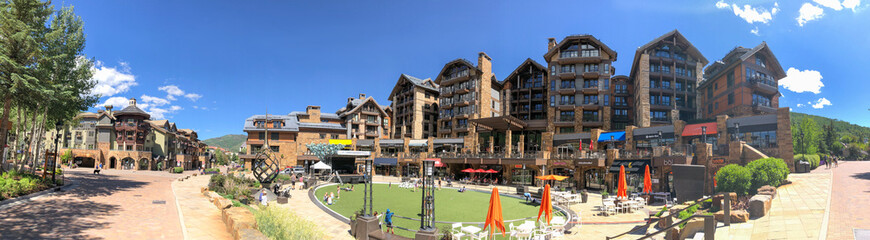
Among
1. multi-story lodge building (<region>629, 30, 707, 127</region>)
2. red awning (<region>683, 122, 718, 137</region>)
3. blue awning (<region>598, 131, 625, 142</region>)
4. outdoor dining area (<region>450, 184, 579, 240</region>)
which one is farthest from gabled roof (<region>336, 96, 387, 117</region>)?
outdoor dining area (<region>450, 184, 579, 240</region>)

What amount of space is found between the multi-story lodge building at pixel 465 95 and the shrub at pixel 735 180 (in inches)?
1611

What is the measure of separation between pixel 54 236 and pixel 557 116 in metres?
51.2

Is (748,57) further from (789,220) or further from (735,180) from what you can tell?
(789,220)

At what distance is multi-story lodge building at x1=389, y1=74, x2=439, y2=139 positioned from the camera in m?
69.1

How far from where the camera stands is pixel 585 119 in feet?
172

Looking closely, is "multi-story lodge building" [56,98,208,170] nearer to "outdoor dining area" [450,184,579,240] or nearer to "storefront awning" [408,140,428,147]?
"storefront awning" [408,140,428,147]

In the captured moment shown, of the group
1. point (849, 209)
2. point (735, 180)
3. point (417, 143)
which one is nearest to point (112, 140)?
point (417, 143)

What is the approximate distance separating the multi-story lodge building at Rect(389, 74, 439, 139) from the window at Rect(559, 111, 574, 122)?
25.6 m

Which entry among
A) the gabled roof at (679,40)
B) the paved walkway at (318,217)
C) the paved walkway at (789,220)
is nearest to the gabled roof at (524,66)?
the gabled roof at (679,40)

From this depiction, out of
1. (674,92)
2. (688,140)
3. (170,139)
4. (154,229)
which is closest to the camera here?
(154,229)

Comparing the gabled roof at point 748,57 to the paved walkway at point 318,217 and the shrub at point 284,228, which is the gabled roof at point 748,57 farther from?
the shrub at point 284,228

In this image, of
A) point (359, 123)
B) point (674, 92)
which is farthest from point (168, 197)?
point (674, 92)

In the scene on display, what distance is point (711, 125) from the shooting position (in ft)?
109

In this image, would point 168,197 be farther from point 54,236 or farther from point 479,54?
point 479,54
